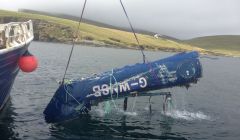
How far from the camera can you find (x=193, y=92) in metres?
52.8

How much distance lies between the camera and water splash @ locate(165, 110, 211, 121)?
34562 millimetres

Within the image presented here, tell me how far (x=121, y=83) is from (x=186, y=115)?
31.7ft

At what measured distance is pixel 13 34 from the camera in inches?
1243

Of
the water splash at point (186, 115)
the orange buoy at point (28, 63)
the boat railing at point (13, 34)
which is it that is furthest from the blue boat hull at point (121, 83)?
the water splash at point (186, 115)

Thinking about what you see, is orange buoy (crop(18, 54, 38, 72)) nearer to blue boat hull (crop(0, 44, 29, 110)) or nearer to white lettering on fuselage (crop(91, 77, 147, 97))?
blue boat hull (crop(0, 44, 29, 110))

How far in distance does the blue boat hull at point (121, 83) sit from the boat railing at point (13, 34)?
4636 mm

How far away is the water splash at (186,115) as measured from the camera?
1361 inches

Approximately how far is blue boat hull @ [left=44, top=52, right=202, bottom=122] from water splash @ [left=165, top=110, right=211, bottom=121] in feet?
21.1

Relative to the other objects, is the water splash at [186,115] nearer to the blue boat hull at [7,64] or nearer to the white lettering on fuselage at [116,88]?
the white lettering on fuselage at [116,88]

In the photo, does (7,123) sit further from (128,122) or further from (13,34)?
(128,122)

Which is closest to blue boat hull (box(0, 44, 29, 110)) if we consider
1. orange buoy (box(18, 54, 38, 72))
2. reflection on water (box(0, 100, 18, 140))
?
orange buoy (box(18, 54, 38, 72))

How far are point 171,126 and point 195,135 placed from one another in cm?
245

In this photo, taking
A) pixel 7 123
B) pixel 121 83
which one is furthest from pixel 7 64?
pixel 121 83

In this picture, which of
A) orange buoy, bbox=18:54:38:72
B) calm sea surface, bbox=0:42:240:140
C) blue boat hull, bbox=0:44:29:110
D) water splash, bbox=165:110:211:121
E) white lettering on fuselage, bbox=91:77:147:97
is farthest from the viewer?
water splash, bbox=165:110:211:121
